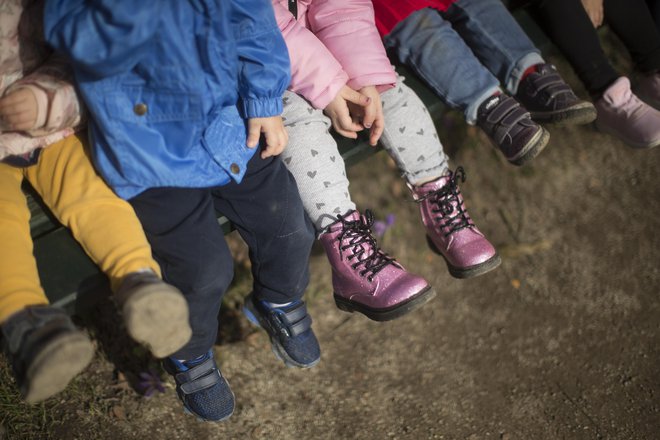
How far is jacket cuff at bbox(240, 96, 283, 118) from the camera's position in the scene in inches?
75.7

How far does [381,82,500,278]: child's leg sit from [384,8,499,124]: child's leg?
155mm

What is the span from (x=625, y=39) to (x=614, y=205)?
0.87m

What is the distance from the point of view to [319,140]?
2170 millimetres

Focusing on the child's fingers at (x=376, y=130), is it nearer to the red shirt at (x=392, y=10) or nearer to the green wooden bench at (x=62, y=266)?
the red shirt at (x=392, y=10)

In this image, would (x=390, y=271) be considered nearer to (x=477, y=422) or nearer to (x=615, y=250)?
(x=477, y=422)

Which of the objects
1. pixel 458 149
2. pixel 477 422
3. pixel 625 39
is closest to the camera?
pixel 477 422

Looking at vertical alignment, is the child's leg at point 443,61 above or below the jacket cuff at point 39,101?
below

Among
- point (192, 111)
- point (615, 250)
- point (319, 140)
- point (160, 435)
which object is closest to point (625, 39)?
point (615, 250)

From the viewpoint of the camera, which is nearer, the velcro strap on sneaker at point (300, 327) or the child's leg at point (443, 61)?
the velcro strap on sneaker at point (300, 327)

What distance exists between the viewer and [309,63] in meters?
2.11

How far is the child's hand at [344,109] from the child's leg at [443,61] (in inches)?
17.1

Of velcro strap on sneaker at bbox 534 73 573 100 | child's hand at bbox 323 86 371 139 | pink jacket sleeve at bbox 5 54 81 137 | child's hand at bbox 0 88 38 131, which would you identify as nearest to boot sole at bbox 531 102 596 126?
velcro strap on sneaker at bbox 534 73 573 100

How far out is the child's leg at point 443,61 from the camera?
2.49 m

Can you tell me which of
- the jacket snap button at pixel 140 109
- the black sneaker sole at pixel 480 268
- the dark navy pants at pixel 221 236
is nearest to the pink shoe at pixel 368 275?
the dark navy pants at pixel 221 236
